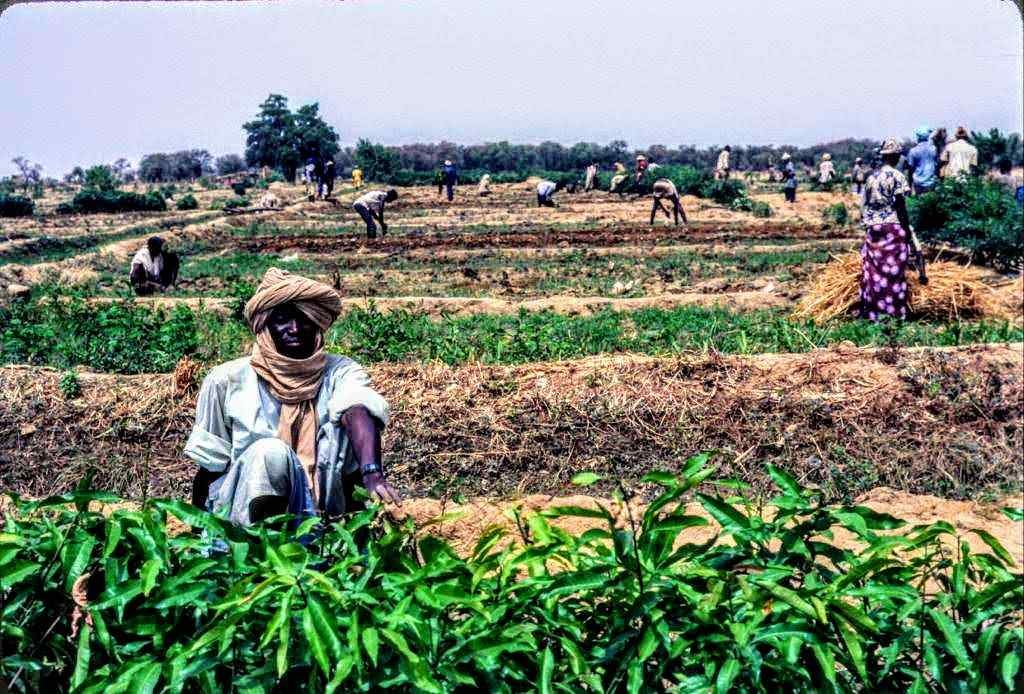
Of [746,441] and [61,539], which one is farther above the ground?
[61,539]

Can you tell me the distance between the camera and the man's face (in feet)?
9.59

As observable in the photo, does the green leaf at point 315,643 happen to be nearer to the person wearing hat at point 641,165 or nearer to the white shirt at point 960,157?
the white shirt at point 960,157

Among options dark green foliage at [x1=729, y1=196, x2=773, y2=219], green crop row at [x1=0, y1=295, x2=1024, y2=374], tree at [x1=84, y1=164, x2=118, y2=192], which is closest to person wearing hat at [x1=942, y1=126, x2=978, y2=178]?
green crop row at [x1=0, y1=295, x2=1024, y2=374]

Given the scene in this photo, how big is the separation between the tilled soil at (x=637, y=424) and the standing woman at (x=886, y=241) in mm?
1900

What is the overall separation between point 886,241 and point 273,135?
11988 millimetres

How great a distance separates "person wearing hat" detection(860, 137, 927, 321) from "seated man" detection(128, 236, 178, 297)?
7.80m

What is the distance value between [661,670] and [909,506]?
3843mm

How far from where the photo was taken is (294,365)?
2.90 m

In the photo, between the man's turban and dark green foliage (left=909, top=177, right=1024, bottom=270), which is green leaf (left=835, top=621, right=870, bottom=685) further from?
dark green foliage (left=909, top=177, right=1024, bottom=270)

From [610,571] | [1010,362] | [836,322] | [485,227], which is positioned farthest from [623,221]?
[610,571]

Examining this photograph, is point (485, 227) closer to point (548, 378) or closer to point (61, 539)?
point (548, 378)

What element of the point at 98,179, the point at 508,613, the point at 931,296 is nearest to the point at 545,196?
the point at 98,179

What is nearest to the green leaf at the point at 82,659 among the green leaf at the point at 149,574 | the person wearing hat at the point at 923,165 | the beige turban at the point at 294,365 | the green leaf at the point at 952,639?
the green leaf at the point at 149,574

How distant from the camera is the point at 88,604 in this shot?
2.01 meters
